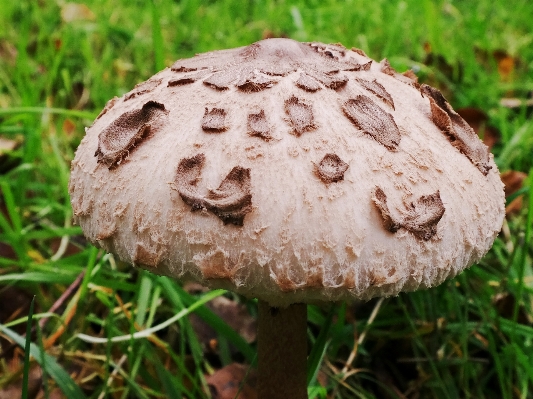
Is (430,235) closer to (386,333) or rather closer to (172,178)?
(172,178)

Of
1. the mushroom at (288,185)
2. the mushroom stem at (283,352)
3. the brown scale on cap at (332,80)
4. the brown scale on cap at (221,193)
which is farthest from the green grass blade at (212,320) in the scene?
the brown scale on cap at (332,80)

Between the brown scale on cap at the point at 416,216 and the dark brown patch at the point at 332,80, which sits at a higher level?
Result: the dark brown patch at the point at 332,80

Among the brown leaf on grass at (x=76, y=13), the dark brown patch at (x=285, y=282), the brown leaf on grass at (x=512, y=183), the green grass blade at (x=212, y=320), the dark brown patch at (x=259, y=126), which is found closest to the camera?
the dark brown patch at (x=285, y=282)

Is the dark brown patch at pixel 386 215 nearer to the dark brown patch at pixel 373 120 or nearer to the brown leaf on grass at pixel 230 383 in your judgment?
the dark brown patch at pixel 373 120

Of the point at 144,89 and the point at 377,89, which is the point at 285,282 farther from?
the point at 144,89

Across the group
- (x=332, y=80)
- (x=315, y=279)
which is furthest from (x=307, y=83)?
(x=315, y=279)
